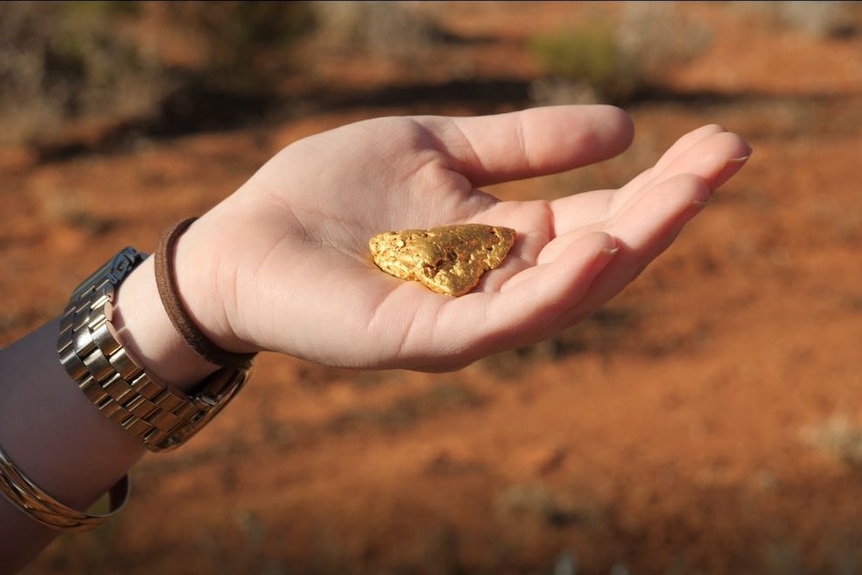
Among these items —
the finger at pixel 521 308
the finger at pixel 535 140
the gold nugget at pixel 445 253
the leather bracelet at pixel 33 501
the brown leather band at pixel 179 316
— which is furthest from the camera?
the finger at pixel 535 140

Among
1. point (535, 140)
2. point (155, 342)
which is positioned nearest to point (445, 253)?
point (535, 140)

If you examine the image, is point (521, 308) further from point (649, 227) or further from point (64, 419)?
point (64, 419)

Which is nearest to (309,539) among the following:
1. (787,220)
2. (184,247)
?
(184,247)

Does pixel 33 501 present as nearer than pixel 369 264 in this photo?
Yes

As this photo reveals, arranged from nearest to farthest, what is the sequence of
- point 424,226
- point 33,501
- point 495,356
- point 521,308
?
point 521,308 → point 33,501 → point 424,226 → point 495,356

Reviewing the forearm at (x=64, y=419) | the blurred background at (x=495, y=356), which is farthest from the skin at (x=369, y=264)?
the blurred background at (x=495, y=356)

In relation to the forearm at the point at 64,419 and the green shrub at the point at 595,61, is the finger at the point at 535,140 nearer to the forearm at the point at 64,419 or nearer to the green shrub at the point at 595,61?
the forearm at the point at 64,419

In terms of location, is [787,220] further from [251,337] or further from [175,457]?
[251,337]
